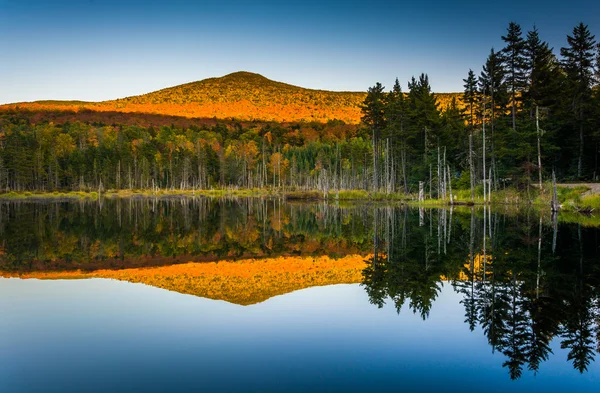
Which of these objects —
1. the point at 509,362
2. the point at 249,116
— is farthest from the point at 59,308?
the point at 249,116

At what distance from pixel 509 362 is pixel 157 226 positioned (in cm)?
2832

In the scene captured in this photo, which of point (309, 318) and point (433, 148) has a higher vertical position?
point (433, 148)

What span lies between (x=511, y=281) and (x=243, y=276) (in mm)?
7725

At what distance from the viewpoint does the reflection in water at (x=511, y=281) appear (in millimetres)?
8375

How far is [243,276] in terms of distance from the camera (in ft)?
51.2

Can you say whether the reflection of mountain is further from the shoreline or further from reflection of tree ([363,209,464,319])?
the shoreline

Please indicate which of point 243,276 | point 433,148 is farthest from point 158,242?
point 433,148

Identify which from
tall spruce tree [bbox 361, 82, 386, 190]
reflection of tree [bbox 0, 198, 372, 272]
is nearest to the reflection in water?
reflection of tree [bbox 0, 198, 372, 272]

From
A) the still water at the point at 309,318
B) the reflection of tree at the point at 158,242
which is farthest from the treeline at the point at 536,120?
the still water at the point at 309,318

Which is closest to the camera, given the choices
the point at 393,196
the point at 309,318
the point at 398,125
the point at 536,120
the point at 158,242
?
the point at 309,318

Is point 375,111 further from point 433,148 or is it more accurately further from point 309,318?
point 309,318

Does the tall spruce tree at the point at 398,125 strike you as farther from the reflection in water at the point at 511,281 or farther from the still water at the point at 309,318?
the still water at the point at 309,318

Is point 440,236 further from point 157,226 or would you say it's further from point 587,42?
point 587,42

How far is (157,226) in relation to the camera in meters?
32.9
